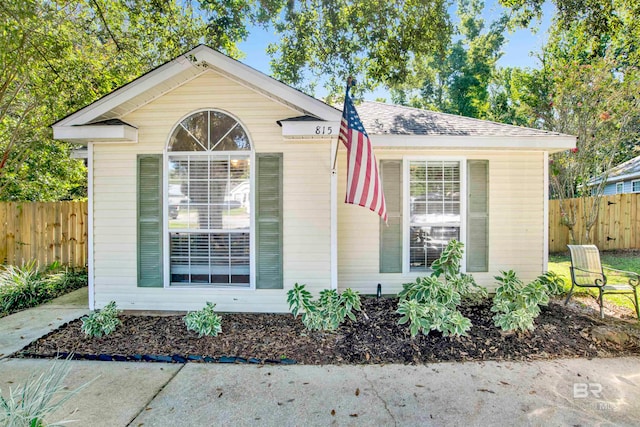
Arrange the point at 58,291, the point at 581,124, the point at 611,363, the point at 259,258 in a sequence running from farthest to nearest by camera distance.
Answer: the point at 581,124 → the point at 58,291 → the point at 259,258 → the point at 611,363

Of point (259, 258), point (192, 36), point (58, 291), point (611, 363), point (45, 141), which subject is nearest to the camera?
point (611, 363)

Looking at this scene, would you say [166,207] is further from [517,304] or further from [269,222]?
[517,304]

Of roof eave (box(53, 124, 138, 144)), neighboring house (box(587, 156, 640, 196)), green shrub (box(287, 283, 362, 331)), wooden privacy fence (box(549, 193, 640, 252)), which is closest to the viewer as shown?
green shrub (box(287, 283, 362, 331))

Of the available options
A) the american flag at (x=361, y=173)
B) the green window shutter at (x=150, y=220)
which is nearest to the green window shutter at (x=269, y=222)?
the american flag at (x=361, y=173)

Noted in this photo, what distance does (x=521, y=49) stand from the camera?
12.1 m

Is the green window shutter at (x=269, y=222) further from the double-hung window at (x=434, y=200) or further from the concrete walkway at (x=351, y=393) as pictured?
the double-hung window at (x=434, y=200)

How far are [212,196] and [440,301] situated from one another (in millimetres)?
3680

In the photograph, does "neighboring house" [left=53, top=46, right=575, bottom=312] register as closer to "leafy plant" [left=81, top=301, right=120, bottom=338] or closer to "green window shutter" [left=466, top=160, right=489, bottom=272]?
"leafy plant" [left=81, top=301, right=120, bottom=338]

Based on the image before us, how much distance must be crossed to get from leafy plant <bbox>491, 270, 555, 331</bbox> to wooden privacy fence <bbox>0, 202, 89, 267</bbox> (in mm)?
8806

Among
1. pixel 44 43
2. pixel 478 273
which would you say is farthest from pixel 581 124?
pixel 44 43

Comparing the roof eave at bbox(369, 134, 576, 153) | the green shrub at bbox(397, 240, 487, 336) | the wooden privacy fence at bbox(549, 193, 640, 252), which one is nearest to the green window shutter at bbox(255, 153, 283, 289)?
the roof eave at bbox(369, 134, 576, 153)

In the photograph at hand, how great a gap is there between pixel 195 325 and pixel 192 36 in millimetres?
4933

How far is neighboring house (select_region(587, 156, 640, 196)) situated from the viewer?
1480cm

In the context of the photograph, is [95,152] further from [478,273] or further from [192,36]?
[478,273]
